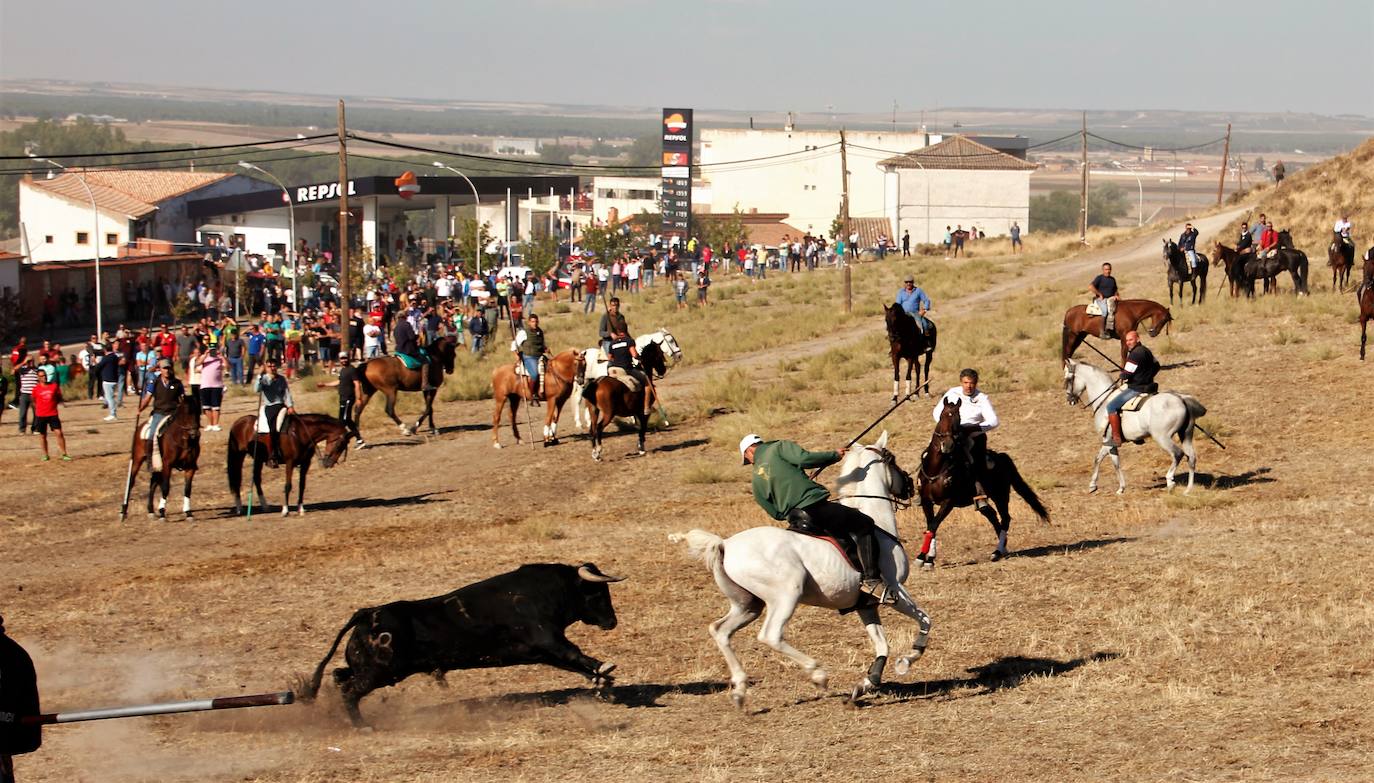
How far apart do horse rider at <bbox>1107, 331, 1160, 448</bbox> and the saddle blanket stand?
8.90 m

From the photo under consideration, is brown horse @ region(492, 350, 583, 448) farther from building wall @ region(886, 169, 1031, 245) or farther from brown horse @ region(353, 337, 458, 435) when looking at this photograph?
building wall @ region(886, 169, 1031, 245)

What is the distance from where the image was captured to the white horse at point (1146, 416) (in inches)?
829

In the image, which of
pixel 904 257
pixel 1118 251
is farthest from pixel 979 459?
pixel 904 257

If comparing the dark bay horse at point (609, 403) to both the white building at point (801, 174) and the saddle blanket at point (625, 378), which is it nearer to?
the saddle blanket at point (625, 378)

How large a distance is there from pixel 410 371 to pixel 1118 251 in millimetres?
42159

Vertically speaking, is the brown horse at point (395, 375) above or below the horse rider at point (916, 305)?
below

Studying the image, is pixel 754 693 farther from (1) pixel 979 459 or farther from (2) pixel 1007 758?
(1) pixel 979 459

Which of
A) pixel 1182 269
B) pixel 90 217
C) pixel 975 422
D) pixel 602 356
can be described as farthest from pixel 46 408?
pixel 90 217

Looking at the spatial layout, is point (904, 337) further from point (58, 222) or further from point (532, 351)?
point (58, 222)

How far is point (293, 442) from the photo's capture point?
75.5ft

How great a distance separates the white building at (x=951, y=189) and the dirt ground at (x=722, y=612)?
81.5 metres

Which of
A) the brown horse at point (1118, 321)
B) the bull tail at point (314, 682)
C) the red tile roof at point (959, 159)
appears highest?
the red tile roof at point (959, 159)

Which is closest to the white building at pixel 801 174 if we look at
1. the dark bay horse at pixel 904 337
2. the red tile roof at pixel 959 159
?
the red tile roof at pixel 959 159

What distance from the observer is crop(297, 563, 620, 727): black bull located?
468 inches
